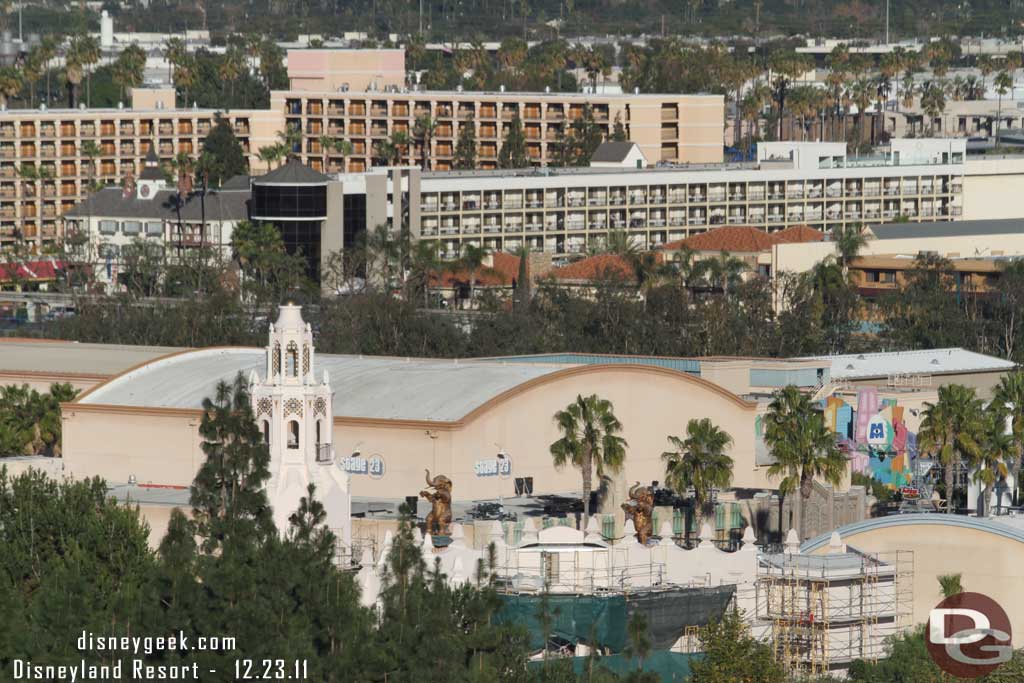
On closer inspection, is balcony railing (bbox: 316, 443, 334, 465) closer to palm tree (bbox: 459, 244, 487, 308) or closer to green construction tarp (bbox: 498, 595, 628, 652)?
green construction tarp (bbox: 498, 595, 628, 652)

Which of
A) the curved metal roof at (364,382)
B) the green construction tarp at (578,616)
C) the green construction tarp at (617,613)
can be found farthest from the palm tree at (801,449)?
the green construction tarp at (578,616)

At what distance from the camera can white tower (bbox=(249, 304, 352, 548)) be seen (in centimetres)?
7244

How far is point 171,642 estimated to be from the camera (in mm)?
62250

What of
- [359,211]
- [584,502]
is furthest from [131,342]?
[584,502]

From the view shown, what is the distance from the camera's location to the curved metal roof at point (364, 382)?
9819 centimetres

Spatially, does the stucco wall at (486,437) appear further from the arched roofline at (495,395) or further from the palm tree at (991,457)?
the palm tree at (991,457)

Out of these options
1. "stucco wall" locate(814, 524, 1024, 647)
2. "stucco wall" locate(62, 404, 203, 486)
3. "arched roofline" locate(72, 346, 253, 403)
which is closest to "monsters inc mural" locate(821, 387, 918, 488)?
"arched roofline" locate(72, 346, 253, 403)

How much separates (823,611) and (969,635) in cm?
390

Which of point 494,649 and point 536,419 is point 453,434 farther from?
point 494,649

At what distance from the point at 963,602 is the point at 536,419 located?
23.9 m

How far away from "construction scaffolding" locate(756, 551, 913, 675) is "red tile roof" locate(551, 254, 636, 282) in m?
103

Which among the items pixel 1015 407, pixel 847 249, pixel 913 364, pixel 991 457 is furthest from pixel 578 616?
pixel 847 249

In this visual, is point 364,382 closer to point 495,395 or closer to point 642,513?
point 495,395

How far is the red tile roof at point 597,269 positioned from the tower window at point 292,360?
103177 millimetres
